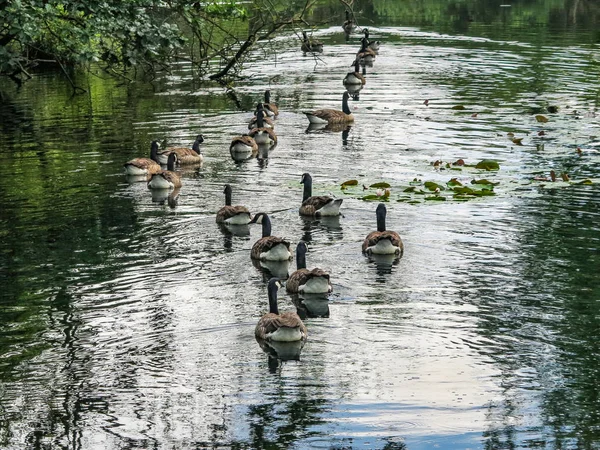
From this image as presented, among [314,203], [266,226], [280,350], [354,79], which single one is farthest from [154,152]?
[354,79]

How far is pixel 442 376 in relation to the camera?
14.7 metres

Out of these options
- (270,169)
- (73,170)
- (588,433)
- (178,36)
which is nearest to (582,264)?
(588,433)

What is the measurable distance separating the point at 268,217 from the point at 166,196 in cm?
535

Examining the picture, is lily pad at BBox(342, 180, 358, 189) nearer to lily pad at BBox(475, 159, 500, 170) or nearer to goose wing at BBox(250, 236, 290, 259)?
lily pad at BBox(475, 159, 500, 170)

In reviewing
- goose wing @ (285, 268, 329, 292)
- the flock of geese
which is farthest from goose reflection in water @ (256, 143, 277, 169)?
goose wing @ (285, 268, 329, 292)

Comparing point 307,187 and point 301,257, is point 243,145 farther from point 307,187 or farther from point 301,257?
point 301,257

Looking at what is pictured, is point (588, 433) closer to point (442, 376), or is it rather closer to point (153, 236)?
point (442, 376)

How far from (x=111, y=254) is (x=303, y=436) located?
31.0 feet

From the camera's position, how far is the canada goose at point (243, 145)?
A: 31062 mm

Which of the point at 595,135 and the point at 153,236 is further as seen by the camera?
the point at 595,135

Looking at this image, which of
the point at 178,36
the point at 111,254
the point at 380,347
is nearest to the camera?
the point at 380,347

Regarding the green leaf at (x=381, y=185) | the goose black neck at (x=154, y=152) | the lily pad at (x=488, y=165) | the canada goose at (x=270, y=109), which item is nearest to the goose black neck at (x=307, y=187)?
the green leaf at (x=381, y=185)

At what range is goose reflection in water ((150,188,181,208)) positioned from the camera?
2587cm

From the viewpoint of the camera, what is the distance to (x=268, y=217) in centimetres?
2208
